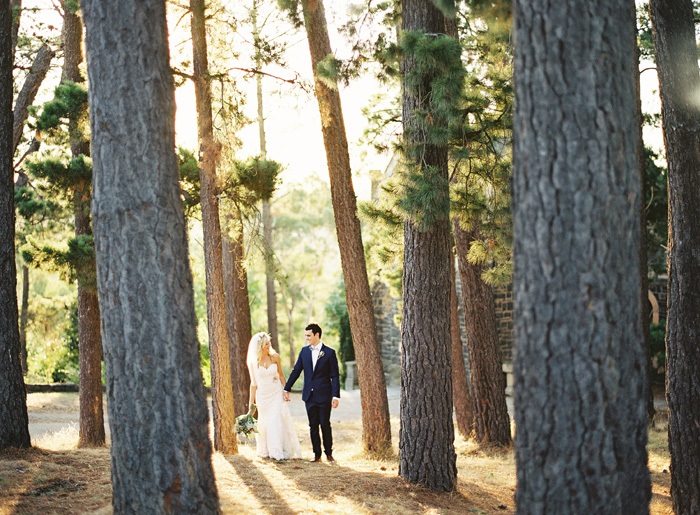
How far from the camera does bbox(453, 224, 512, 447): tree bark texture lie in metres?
11.8

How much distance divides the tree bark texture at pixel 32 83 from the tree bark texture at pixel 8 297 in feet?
18.5

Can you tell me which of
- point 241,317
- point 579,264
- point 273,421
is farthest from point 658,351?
point 579,264

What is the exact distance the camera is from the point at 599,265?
437cm

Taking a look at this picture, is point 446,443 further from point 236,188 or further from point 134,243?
point 236,188

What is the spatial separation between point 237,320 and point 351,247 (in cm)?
605

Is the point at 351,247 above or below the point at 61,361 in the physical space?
above

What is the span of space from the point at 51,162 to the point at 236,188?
2.65 meters

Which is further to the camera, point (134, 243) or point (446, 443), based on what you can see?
point (446, 443)

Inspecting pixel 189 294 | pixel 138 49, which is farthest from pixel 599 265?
pixel 138 49

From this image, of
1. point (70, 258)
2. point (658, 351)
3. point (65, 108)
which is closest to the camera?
point (65, 108)

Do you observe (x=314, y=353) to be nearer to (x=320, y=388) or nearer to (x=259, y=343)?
(x=320, y=388)

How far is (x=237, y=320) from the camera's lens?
16438mm

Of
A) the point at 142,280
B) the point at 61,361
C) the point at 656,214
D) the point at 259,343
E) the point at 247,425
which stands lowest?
the point at 247,425

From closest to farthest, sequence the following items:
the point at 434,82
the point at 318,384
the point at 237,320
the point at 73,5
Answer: the point at 434,82 < the point at 318,384 < the point at 73,5 < the point at 237,320
